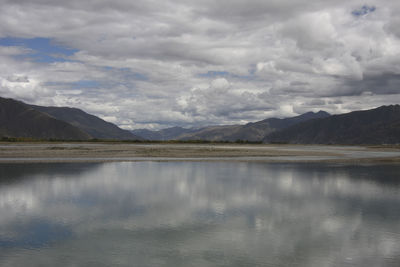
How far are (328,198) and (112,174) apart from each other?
2590 cm

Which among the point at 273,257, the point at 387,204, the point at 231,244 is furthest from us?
→ the point at 387,204

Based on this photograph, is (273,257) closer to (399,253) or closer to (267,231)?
(267,231)

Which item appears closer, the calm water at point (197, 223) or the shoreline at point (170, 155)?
the calm water at point (197, 223)

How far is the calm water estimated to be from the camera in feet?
50.9

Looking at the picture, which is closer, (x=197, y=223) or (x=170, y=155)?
(x=197, y=223)

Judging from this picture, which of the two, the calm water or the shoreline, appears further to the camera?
the shoreline

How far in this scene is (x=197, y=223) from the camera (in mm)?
21031

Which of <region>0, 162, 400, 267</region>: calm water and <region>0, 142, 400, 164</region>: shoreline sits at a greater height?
<region>0, 142, 400, 164</region>: shoreline

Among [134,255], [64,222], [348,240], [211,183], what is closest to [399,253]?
[348,240]

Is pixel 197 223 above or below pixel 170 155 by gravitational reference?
below

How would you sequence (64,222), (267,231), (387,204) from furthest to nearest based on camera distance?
(387,204), (64,222), (267,231)

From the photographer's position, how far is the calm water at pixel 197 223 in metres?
15.5

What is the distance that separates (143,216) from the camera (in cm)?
2270

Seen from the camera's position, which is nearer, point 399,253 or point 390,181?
point 399,253
